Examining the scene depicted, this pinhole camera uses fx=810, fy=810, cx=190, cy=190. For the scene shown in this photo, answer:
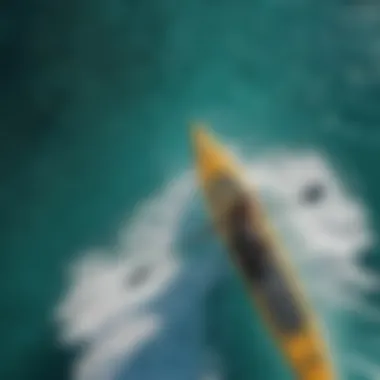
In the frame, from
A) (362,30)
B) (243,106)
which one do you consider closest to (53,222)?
(243,106)

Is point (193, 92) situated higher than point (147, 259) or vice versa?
point (193, 92)

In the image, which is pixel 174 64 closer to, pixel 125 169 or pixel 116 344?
pixel 125 169

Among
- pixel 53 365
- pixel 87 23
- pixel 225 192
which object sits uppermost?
pixel 87 23
